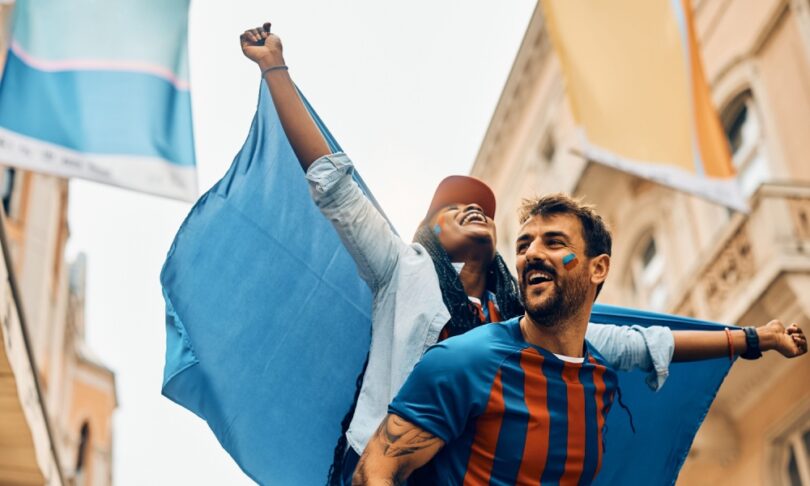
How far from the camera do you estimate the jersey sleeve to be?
3.22 meters

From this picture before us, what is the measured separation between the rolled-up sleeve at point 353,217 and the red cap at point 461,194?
1.55 feet

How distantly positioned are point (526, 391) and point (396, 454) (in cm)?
42

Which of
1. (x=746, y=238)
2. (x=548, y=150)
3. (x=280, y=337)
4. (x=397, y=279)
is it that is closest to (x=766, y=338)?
(x=397, y=279)

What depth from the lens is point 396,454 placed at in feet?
10.4

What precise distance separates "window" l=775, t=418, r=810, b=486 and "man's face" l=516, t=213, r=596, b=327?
1010cm

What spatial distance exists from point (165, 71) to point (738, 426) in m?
9.03

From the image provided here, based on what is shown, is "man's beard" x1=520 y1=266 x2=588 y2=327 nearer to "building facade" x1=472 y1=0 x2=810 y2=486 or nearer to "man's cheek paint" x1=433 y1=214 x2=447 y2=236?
"man's cheek paint" x1=433 y1=214 x2=447 y2=236

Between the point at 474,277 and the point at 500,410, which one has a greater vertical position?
the point at 474,277

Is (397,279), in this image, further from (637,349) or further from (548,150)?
(548,150)

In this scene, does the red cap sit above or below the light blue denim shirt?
above

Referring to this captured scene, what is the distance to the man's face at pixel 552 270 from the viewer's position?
340cm

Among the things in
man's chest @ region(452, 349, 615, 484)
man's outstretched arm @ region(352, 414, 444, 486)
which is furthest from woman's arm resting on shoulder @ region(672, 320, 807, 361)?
man's outstretched arm @ region(352, 414, 444, 486)

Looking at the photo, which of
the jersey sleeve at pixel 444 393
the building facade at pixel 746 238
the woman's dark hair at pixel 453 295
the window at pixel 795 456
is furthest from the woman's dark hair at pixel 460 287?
the window at pixel 795 456

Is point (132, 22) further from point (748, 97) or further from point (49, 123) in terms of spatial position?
point (748, 97)
